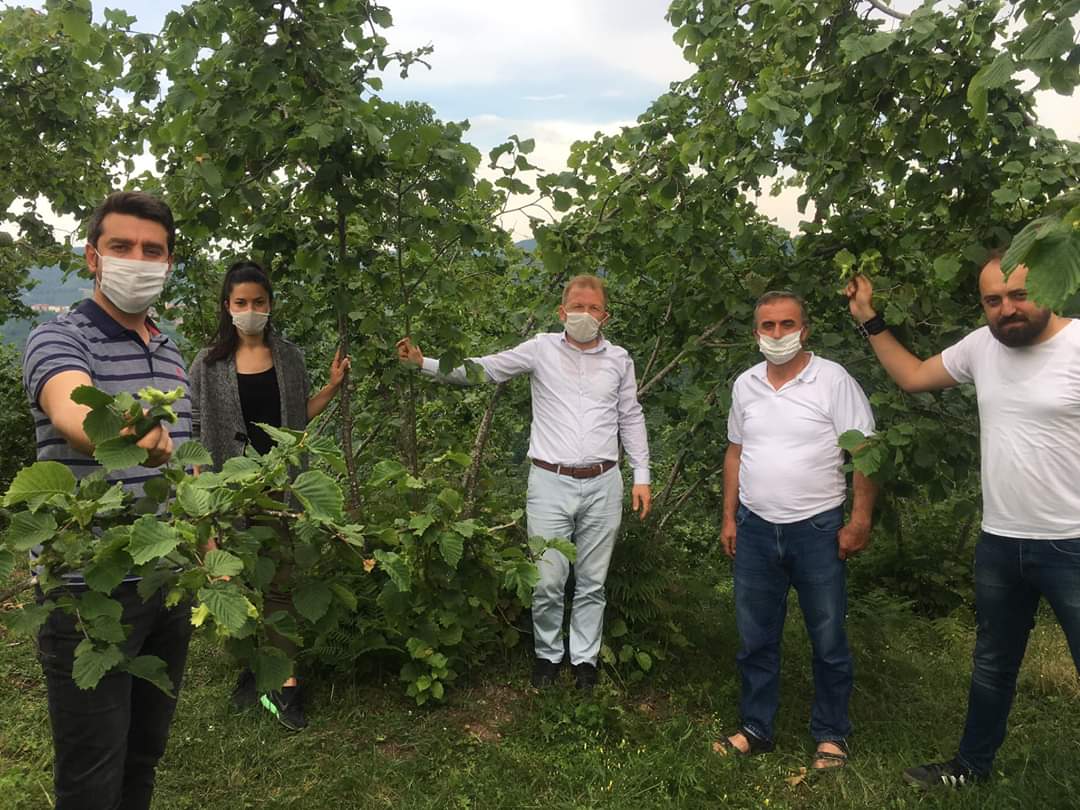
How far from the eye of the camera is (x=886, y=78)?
10.2 ft

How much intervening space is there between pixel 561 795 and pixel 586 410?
1854 millimetres

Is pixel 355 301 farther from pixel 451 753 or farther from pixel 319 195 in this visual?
pixel 451 753

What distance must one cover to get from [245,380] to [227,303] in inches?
15.1

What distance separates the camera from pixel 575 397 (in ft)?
12.8

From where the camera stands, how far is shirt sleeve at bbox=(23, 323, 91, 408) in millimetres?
1838

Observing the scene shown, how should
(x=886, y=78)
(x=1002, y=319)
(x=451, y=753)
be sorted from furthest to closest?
1. (x=451, y=753)
2. (x=886, y=78)
3. (x=1002, y=319)

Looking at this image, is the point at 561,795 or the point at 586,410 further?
the point at 586,410

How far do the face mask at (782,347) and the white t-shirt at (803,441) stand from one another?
107 millimetres

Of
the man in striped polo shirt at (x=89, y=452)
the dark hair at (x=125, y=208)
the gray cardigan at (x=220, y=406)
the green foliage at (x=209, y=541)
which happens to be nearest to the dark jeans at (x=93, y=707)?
the man in striped polo shirt at (x=89, y=452)

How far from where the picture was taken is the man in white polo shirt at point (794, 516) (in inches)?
130

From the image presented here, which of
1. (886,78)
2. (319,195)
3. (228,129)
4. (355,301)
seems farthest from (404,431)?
(886,78)

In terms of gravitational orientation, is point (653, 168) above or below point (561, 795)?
above

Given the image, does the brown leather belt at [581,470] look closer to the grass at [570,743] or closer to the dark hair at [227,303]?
the grass at [570,743]

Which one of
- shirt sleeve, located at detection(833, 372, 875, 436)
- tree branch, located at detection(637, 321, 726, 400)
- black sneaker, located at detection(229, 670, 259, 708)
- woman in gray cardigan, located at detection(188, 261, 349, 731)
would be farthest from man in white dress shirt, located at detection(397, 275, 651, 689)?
black sneaker, located at detection(229, 670, 259, 708)
